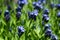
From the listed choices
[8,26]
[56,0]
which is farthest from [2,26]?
[56,0]

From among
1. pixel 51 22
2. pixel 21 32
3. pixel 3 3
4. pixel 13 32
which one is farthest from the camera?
pixel 3 3

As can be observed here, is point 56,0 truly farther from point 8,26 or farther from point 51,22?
point 8,26

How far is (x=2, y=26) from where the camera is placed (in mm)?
2936

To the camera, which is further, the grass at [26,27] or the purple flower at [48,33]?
the grass at [26,27]

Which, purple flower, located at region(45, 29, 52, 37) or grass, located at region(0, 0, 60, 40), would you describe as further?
grass, located at region(0, 0, 60, 40)

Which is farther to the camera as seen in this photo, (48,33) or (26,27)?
(26,27)

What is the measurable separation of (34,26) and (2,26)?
14.8 inches

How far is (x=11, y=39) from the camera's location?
2.68m

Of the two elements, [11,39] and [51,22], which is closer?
[11,39]

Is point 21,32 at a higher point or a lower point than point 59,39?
higher

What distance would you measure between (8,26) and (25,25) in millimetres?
201

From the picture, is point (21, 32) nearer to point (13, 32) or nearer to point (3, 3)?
point (13, 32)

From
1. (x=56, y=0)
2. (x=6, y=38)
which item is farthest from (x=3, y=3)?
(x=6, y=38)

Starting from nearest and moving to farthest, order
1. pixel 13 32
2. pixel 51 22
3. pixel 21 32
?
pixel 21 32
pixel 13 32
pixel 51 22
